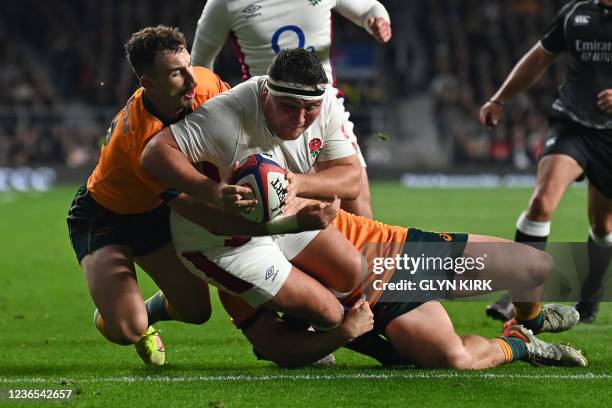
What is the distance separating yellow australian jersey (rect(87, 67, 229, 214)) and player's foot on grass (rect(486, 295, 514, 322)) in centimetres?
252

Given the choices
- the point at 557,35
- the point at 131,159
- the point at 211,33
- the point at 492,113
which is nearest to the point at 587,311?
the point at 492,113

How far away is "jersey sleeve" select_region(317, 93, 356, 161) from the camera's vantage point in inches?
219

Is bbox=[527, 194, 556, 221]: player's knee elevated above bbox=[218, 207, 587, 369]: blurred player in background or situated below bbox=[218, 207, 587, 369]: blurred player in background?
below

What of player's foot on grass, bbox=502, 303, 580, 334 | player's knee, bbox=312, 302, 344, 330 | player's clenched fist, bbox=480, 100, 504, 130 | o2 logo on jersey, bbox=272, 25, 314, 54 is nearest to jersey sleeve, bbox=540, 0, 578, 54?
player's clenched fist, bbox=480, 100, 504, 130

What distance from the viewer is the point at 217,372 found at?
18.7 ft

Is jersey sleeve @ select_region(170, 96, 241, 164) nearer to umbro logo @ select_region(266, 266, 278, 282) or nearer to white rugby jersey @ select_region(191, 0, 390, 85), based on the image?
umbro logo @ select_region(266, 266, 278, 282)

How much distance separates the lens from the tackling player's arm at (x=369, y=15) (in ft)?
22.8

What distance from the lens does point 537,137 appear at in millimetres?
22516

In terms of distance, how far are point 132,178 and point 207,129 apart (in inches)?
33.1

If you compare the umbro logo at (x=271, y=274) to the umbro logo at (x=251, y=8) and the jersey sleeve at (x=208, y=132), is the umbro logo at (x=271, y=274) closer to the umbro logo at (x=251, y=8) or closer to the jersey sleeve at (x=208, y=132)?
the jersey sleeve at (x=208, y=132)

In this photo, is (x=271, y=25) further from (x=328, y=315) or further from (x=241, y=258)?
(x=328, y=315)

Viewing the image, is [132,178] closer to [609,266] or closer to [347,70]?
[609,266]

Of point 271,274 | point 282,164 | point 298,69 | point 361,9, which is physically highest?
point 298,69

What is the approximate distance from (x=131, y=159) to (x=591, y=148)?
3183mm
